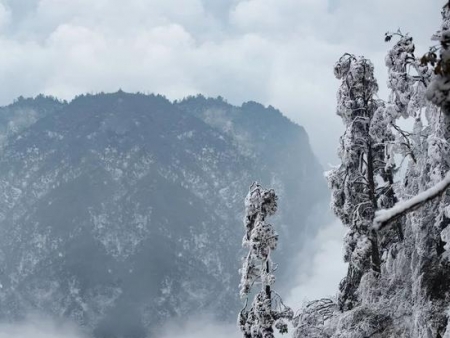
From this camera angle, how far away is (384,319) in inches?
587

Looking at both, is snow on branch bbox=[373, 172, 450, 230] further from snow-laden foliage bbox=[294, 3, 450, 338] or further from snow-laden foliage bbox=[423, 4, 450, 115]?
snow-laden foliage bbox=[294, 3, 450, 338]

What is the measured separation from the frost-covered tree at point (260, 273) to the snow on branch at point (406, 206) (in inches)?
652

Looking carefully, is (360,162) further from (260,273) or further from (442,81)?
(442,81)

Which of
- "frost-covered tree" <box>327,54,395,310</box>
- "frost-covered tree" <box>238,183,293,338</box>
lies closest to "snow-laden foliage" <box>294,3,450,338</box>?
"frost-covered tree" <box>327,54,395,310</box>

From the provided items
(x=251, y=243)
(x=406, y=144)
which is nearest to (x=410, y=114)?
(x=406, y=144)

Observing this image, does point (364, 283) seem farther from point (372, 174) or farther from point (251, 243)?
point (251, 243)

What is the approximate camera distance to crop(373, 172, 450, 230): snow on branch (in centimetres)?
425

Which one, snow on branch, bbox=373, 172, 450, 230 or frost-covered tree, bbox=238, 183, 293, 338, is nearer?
snow on branch, bbox=373, 172, 450, 230

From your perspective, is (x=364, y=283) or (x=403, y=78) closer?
(x=403, y=78)

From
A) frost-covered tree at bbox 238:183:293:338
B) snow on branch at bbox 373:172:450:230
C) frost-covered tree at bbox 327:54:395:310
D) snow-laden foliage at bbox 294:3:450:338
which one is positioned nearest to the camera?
snow on branch at bbox 373:172:450:230

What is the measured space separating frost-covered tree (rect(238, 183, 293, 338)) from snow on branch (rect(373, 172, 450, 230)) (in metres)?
16.6

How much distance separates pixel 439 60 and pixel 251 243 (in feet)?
55.0

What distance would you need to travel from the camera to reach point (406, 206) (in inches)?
170

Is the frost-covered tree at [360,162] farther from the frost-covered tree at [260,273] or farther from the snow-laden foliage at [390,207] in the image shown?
the frost-covered tree at [260,273]
